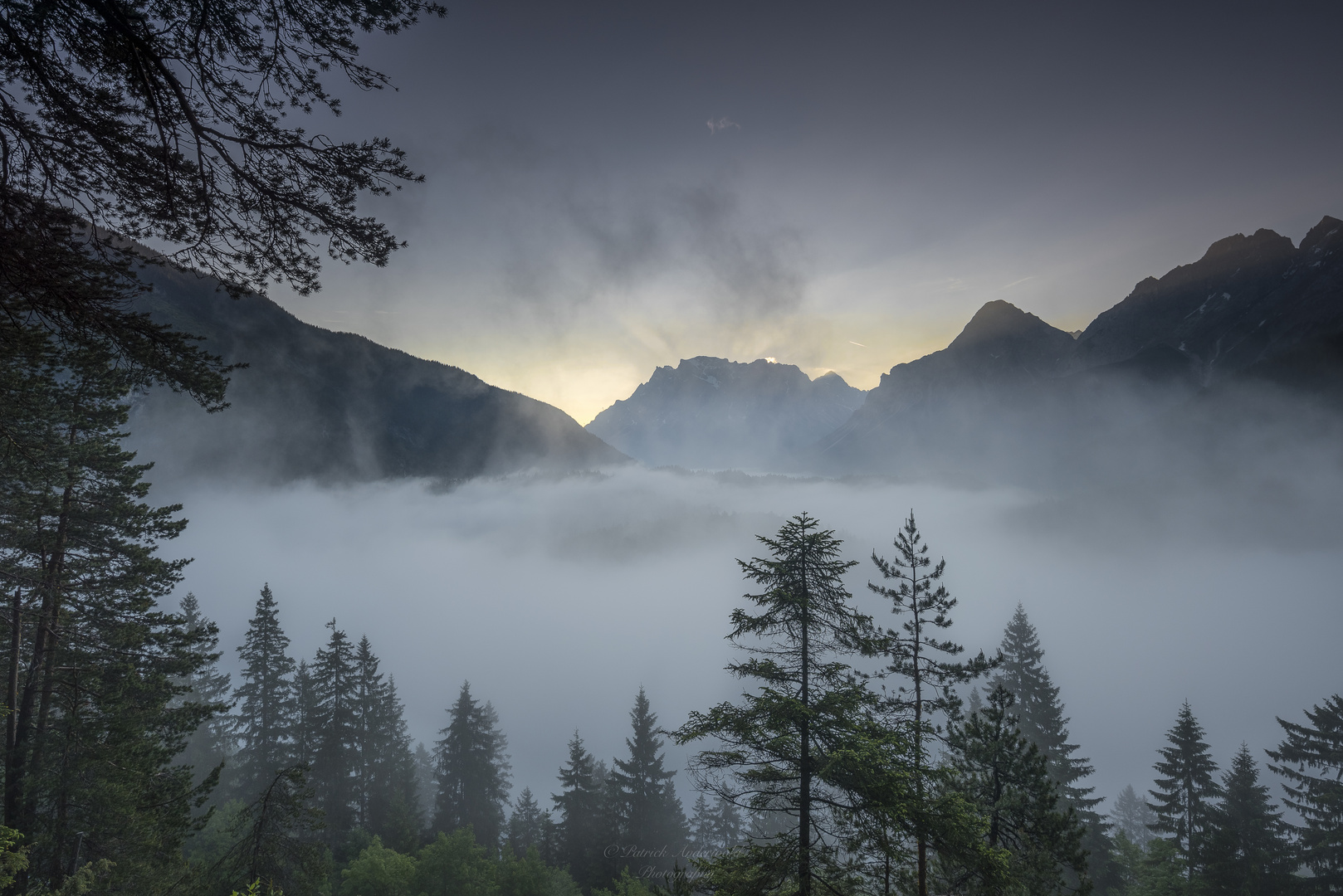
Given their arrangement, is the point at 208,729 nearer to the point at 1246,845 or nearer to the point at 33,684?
the point at 33,684

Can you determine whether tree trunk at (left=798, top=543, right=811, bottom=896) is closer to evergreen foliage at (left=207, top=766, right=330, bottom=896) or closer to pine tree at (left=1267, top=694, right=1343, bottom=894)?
evergreen foliage at (left=207, top=766, right=330, bottom=896)

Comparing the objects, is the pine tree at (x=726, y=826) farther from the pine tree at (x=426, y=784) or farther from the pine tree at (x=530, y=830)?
the pine tree at (x=426, y=784)

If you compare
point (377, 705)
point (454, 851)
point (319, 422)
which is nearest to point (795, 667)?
point (454, 851)

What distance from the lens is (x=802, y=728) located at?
8.84 m

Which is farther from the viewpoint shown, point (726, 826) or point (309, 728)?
point (726, 826)

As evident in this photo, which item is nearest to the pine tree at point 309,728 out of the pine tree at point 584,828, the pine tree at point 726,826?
the pine tree at point 584,828

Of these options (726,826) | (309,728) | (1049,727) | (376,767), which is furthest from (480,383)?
(1049,727)

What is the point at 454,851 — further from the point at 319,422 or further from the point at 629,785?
the point at 319,422

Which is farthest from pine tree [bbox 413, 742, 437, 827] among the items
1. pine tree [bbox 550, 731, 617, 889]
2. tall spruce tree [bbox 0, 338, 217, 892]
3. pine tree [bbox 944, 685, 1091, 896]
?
pine tree [bbox 944, 685, 1091, 896]

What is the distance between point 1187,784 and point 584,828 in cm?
3439

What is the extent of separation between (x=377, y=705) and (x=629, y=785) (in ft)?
59.8

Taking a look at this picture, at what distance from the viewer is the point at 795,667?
948 centimetres

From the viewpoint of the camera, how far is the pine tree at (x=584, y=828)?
1059 inches

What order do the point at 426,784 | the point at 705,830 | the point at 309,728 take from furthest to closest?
the point at 426,784, the point at 705,830, the point at 309,728
